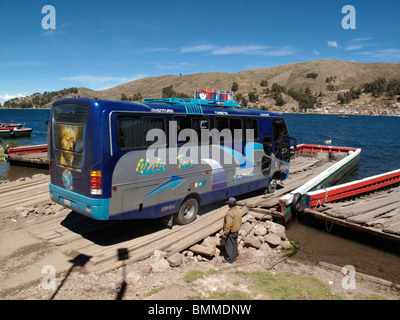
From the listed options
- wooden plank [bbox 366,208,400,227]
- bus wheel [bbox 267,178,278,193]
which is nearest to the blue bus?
bus wheel [bbox 267,178,278,193]

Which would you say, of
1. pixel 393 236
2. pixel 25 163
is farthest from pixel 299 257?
pixel 25 163

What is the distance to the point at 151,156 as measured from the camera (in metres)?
8.00

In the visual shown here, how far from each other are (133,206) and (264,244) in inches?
165

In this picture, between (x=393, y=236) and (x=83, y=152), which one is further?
(x=393, y=236)

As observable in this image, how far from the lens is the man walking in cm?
762

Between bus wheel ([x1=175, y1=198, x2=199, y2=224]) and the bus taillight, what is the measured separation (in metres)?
3.02

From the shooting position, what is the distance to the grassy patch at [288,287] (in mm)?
6043

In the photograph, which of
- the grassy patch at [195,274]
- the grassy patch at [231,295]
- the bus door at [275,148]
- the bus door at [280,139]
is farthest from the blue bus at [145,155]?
the grassy patch at [231,295]

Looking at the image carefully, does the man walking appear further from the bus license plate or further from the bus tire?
the bus tire

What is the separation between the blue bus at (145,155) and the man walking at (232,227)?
6.50 feet

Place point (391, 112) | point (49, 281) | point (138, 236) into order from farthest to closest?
1. point (391, 112)
2. point (138, 236)
3. point (49, 281)

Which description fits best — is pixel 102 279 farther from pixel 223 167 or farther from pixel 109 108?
pixel 223 167

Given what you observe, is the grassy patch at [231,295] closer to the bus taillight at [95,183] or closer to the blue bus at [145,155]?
the blue bus at [145,155]

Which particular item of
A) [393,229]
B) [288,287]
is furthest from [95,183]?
[393,229]
